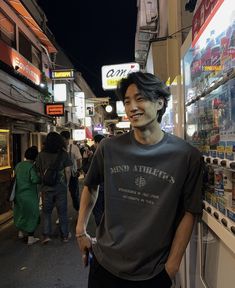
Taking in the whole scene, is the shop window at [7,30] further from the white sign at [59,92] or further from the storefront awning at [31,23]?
the white sign at [59,92]

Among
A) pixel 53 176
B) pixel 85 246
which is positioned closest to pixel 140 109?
pixel 85 246

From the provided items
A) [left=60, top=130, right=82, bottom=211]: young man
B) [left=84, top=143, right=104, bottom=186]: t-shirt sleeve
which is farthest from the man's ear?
[left=60, top=130, right=82, bottom=211]: young man

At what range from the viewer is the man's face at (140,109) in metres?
2.17

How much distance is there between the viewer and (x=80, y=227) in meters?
2.54

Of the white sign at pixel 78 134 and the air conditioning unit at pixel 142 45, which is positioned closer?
the air conditioning unit at pixel 142 45

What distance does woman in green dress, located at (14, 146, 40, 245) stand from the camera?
6.67 m

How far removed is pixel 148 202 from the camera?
205cm

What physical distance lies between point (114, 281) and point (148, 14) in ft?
32.6

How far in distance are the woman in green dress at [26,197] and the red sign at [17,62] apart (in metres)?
4.73

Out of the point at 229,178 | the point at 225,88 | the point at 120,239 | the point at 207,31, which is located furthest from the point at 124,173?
the point at 207,31

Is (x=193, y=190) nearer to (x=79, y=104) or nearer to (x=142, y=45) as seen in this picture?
(x=142, y=45)

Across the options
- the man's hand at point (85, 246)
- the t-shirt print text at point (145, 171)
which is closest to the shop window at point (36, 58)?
the man's hand at point (85, 246)

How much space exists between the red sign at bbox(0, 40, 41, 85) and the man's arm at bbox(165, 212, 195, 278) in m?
9.33

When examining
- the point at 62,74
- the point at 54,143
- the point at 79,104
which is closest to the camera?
the point at 54,143
